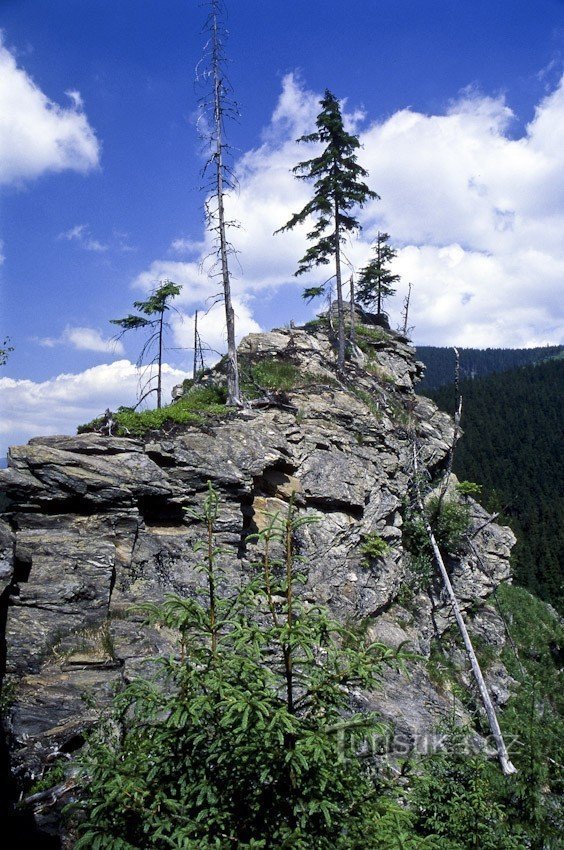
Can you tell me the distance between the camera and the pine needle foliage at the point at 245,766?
11.7ft

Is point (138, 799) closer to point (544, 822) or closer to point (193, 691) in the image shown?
point (193, 691)

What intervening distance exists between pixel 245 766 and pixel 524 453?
139565 mm

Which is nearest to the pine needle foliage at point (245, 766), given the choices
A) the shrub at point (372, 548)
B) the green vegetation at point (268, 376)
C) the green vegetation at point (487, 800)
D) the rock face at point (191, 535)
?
the green vegetation at point (487, 800)

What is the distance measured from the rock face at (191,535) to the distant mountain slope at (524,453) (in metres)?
58.6

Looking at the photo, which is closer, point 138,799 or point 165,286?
point 138,799

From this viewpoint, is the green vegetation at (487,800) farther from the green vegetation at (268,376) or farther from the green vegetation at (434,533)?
the green vegetation at (268,376)

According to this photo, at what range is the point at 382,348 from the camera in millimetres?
30031

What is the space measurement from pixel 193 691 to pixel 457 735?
6.50 meters

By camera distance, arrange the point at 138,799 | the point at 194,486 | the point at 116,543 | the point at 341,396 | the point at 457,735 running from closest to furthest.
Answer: the point at 138,799, the point at 457,735, the point at 116,543, the point at 194,486, the point at 341,396

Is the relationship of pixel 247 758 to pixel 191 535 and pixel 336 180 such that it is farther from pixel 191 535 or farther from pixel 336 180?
pixel 336 180

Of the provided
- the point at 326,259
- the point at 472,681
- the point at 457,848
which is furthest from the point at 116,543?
the point at 326,259

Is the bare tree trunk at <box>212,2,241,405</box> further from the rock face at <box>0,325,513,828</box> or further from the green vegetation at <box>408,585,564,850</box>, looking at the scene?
the green vegetation at <box>408,585,564,850</box>

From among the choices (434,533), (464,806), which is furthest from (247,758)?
(434,533)

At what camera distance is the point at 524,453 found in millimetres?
126188
